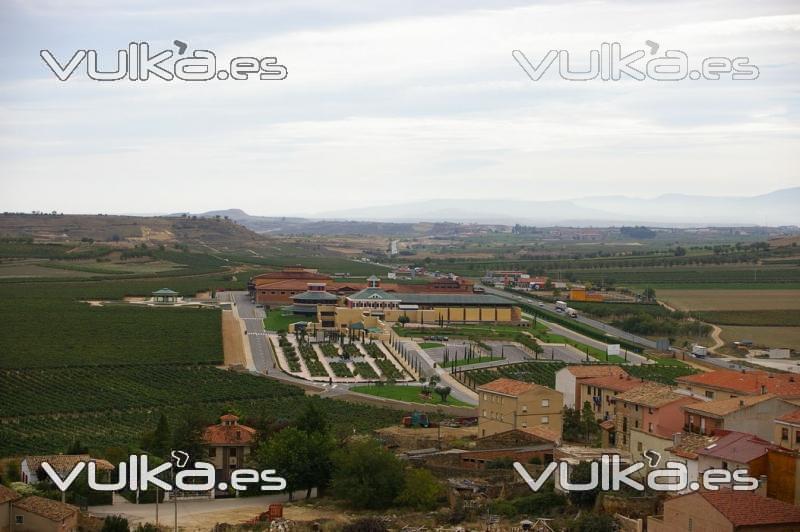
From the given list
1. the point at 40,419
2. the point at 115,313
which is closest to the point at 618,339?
the point at 115,313

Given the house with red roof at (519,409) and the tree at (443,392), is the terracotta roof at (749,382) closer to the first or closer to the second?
the house with red roof at (519,409)

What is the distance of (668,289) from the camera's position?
3248 inches

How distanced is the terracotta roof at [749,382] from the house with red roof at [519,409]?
4.15m

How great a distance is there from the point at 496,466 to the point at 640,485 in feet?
16.7

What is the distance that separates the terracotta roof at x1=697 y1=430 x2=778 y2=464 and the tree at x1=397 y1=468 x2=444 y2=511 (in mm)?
4802

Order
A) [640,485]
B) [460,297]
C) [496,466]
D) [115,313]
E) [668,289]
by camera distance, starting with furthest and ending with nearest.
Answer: [668,289], [460,297], [115,313], [496,466], [640,485]

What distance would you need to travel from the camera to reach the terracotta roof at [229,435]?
27.0 m

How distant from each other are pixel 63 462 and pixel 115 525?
4.67 meters

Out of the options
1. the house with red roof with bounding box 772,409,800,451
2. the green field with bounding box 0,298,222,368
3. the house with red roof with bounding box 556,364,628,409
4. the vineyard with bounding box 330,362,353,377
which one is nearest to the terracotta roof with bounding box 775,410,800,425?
the house with red roof with bounding box 772,409,800,451

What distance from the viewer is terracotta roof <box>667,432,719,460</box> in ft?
70.4

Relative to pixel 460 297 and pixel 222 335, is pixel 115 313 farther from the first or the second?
pixel 460 297

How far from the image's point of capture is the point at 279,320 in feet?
198

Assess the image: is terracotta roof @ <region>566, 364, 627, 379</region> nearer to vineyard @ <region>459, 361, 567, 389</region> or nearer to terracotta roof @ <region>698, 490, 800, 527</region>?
vineyard @ <region>459, 361, 567, 389</region>

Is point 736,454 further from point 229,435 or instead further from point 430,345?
point 430,345
